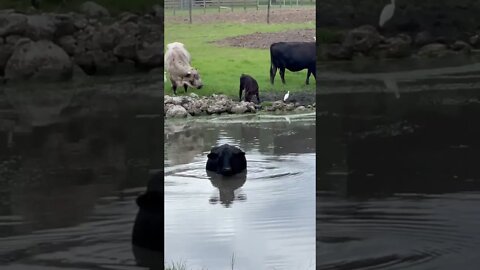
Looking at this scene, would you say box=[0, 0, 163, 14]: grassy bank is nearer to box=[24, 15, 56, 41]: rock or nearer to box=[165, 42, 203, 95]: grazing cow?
box=[24, 15, 56, 41]: rock

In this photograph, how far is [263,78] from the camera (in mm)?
8227

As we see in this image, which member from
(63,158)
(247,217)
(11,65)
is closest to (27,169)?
(63,158)

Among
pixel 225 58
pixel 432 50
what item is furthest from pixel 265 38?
pixel 432 50

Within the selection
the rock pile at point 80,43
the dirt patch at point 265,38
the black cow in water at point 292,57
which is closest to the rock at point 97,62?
the rock pile at point 80,43

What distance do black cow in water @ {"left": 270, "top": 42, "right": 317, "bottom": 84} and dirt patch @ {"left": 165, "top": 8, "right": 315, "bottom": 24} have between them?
354mm

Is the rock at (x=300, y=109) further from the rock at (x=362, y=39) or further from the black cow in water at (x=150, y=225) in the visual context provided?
the black cow in water at (x=150, y=225)

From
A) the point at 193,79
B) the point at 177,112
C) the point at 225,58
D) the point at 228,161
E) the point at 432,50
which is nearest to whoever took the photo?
the point at 432,50

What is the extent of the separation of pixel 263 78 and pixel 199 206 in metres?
4.12

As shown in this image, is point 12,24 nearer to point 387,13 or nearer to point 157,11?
point 157,11

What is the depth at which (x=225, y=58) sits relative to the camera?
848cm

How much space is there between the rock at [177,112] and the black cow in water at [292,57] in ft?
4.86

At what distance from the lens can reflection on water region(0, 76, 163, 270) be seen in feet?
9.00

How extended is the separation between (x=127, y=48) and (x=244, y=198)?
1.90 meters

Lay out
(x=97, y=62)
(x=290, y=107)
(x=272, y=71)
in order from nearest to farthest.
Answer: (x=97, y=62), (x=290, y=107), (x=272, y=71)
